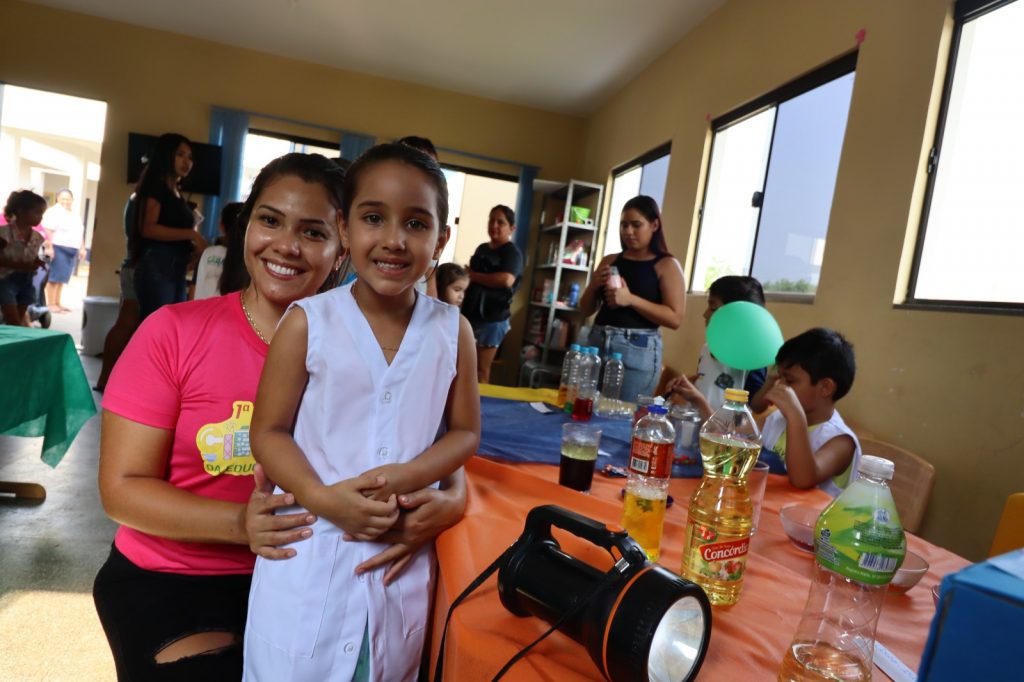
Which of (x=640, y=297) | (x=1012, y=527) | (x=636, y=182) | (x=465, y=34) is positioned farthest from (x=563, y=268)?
(x=1012, y=527)

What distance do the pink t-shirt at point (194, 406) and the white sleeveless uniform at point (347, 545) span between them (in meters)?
0.21

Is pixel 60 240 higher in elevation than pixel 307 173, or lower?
lower

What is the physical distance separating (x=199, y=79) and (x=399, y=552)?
6.92 meters

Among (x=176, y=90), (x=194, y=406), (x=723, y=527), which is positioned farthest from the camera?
(x=176, y=90)

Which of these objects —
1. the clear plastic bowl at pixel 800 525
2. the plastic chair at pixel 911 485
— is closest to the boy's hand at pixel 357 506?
the clear plastic bowl at pixel 800 525

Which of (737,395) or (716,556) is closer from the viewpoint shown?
(716,556)

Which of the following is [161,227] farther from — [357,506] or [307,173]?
[357,506]

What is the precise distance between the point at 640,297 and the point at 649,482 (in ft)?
5.99

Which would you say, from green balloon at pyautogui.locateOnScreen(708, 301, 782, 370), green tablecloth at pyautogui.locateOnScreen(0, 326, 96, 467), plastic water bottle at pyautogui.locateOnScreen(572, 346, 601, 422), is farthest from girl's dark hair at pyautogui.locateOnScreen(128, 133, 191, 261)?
green balloon at pyautogui.locateOnScreen(708, 301, 782, 370)

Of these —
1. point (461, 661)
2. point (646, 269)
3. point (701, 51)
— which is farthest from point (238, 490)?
point (701, 51)

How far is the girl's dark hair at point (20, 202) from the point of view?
466 centimetres

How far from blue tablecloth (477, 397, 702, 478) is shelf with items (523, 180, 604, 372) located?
14.0 ft

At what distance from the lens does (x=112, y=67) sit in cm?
602

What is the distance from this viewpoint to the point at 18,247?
480 cm
